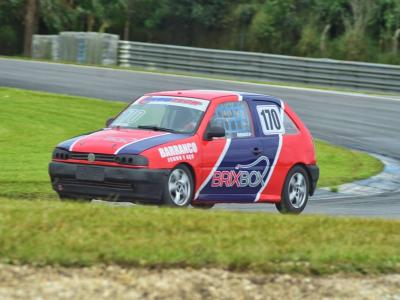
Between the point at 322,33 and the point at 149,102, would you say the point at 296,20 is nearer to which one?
the point at 322,33

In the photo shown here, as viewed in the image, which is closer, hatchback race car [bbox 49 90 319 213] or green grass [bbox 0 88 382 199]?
hatchback race car [bbox 49 90 319 213]

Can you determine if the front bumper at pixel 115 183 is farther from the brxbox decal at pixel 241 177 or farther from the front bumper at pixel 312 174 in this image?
the front bumper at pixel 312 174

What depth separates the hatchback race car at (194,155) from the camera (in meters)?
10.6

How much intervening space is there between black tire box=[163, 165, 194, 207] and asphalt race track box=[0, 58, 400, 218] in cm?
432

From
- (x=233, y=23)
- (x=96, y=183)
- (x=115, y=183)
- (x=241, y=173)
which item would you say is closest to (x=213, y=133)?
(x=241, y=173)

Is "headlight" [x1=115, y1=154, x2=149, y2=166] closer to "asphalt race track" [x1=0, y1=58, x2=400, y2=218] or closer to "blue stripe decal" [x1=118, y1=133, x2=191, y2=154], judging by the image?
"blue stripe decal" [x1=118, y1=133, x2=191, y2=154]

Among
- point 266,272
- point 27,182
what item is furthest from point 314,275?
point 27,182

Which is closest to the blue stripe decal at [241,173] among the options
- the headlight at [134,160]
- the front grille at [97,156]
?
the headlight at [134,160]

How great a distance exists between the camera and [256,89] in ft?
98.3

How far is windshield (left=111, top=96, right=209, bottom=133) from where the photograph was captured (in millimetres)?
11523

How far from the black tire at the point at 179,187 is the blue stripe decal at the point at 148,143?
0.34 m

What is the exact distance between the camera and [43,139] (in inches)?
749

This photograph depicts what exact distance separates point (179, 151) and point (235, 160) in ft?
3.30

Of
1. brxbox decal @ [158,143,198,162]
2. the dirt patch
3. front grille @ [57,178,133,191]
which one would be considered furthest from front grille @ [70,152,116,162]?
the dirt patch
